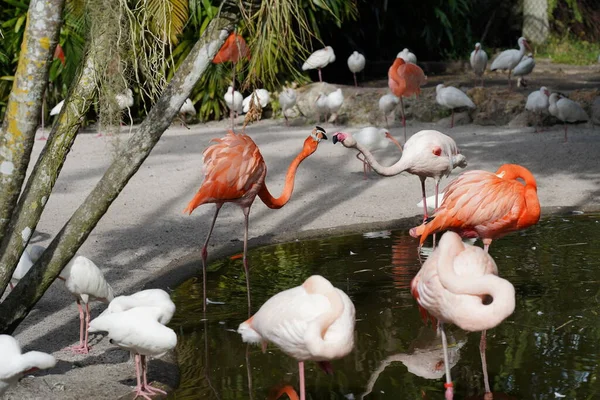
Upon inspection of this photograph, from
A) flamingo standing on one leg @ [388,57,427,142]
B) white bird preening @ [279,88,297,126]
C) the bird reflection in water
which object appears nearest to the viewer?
the bird reflection in water

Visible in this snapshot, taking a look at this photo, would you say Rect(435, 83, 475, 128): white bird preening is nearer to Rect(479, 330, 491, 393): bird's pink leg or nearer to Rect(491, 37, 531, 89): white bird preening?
Rect(491, 37, 531, 89): white bird preening

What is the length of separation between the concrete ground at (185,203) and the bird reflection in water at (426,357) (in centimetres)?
107

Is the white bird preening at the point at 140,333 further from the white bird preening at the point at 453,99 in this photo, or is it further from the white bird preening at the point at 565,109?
the white bird preening at the point at 453,99

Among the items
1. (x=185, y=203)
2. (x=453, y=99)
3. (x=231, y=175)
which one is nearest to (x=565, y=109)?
(x=453, y=99)

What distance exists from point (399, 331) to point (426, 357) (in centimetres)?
35

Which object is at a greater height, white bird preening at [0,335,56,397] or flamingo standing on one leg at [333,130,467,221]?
flamingo standing on one leg at [333,130,467,221]

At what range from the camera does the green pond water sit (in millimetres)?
4168

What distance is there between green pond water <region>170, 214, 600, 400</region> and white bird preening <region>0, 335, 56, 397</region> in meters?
0.81

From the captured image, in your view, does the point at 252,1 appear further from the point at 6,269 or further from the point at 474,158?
the point at 474,158

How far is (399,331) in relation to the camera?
488cm

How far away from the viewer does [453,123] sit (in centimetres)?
1191

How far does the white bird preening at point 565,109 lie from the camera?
1047 centimetres

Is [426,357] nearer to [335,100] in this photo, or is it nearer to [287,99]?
[335,100]

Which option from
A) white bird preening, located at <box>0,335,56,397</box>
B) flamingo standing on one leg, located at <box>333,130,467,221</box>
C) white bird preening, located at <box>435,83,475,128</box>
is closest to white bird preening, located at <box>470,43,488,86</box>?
white bird preening, located at <box>435,83,475,128</box>
